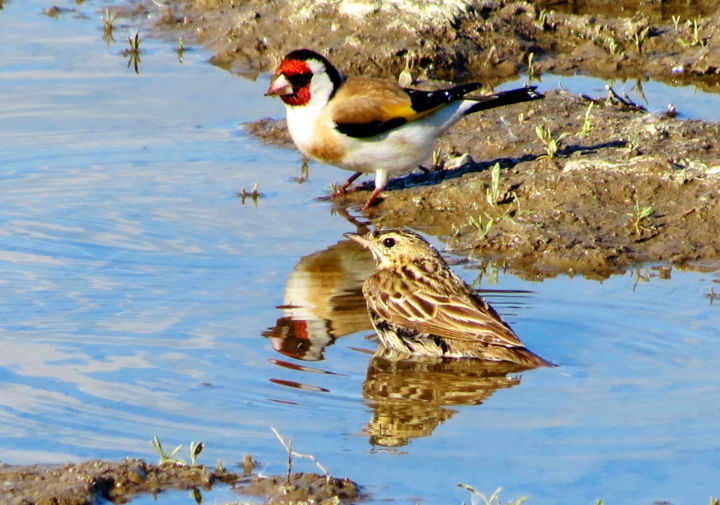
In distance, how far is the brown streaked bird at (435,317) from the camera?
708 cm

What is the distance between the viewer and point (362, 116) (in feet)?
32.8

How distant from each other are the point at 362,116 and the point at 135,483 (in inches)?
197

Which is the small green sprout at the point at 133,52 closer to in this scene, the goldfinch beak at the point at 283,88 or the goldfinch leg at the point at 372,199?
the goldfinch beak at the point at 283,88

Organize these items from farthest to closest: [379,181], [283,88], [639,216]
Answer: [283,88] → [379,181] → [639,216]

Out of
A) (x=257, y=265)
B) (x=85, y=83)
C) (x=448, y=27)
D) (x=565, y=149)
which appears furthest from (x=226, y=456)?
(x=448, y=27)

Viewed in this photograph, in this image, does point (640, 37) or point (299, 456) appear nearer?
point (299, 456)

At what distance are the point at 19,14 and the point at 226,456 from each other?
10179mm

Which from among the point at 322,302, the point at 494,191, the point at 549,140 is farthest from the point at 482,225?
the point at 322,302

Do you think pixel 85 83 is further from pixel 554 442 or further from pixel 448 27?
pixel 554 442

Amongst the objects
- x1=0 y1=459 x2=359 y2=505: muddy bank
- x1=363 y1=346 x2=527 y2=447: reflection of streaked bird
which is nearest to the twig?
x1=0 y1=459 x2=359 y2=505: muddy bank

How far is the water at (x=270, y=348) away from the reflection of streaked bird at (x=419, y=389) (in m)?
0.02

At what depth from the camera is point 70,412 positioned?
20.5 ft

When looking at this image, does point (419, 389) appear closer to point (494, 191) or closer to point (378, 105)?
point (494, 191)

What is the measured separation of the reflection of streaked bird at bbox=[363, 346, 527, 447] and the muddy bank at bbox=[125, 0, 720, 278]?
1.52 m
